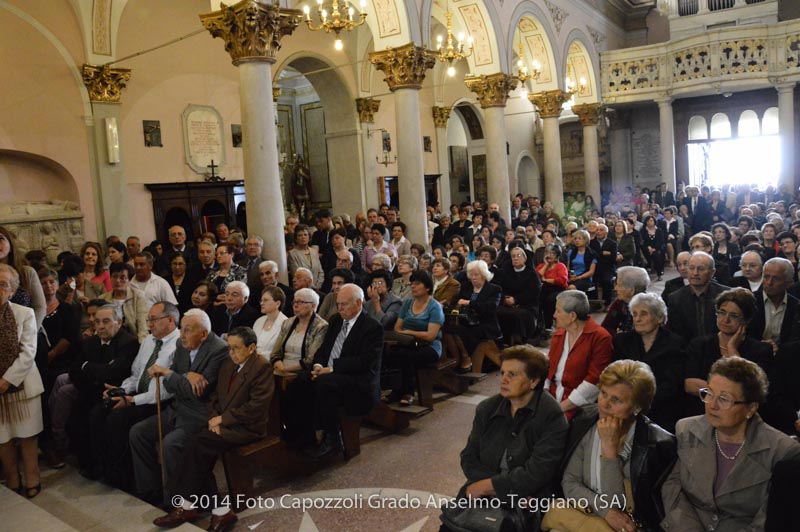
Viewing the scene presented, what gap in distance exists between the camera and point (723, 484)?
8.86ft

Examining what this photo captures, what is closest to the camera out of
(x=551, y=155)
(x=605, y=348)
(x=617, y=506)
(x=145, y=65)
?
(x=617, y=506)

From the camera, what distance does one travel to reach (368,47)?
15.8 metres

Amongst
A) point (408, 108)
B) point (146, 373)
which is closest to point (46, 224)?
A: point (408, 108)

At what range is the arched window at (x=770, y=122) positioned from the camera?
20.5 metres

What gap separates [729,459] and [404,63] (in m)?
9.06

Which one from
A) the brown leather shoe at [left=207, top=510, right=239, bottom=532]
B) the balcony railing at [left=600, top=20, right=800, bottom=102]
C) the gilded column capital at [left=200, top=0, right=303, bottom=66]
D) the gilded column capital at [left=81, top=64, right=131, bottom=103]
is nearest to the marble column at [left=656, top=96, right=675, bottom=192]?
the balcony railing at [left=600, top=20, right=800, bottom=102]

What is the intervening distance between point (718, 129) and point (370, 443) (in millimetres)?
20574

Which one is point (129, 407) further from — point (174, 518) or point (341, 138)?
point (341, 138)

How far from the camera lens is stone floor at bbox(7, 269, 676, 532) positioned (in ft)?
13.0

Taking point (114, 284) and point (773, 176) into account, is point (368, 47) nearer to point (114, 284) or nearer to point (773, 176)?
point (114, 284)

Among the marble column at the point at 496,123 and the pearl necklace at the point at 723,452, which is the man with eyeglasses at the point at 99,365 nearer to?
the pearl necklace at the point at 723,452

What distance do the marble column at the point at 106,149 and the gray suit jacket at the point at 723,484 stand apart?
10438mm

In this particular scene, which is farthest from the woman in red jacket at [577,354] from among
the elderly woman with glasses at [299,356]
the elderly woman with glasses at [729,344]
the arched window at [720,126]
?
the arched window at [720,126]

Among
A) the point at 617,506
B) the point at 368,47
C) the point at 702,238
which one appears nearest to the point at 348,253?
the point at 702,238
